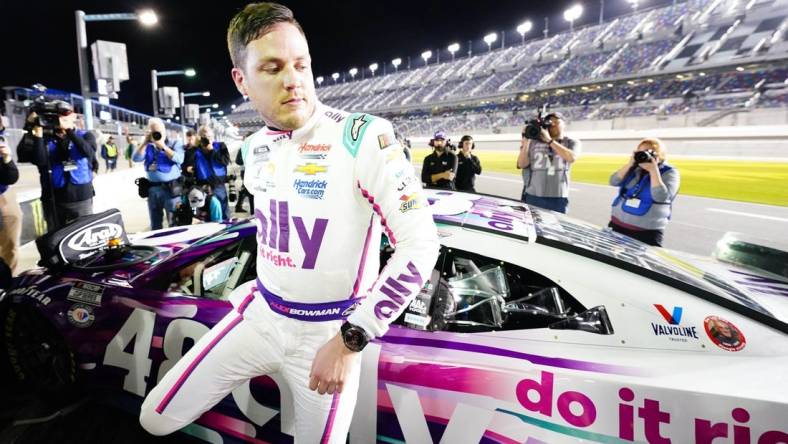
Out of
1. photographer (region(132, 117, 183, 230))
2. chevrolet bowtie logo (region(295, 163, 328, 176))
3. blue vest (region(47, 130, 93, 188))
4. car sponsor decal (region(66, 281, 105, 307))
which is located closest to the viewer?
chevrolet bowtie logo (region(295, 163, 328, 176))

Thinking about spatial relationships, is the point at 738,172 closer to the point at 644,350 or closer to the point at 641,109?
the point at 644,350

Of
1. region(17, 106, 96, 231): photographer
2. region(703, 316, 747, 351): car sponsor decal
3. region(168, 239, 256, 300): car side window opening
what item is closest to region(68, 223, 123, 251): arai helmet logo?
region(168, 239, 256, 300): car side window opening

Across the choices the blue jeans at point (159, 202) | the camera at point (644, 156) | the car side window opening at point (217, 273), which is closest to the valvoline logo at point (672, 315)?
the car side window opening at point (217, 273)

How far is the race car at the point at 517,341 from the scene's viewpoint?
4.68 ft

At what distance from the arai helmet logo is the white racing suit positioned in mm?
1587

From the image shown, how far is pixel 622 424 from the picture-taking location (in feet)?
4.68

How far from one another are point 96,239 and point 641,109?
114 ft

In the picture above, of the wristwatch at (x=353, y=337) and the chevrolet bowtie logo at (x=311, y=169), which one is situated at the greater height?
the chevrolet bowtie logo at (x=311, y=169)

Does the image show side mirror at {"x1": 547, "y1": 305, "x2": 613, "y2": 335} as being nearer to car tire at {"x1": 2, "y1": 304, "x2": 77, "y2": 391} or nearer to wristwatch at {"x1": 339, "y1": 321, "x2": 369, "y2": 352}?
wristwatch at {"x1": 339, "y1": 321, "x2": 369, "y2": 352}

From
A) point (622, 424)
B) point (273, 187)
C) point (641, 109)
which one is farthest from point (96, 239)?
point (641, 109)

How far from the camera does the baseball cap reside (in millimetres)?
5695

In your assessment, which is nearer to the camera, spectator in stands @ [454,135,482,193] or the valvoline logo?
the valvoline logo

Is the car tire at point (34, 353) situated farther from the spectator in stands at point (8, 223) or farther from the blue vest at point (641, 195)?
the blue vest at point (641, 195)

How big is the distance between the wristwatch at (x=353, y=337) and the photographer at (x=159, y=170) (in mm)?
5319
